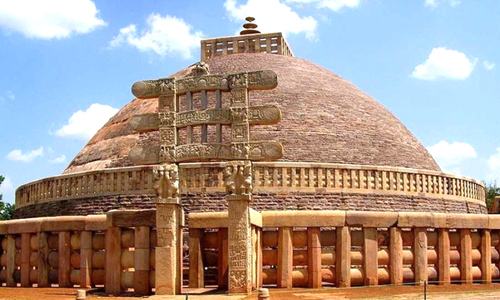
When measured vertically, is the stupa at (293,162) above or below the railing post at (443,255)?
above

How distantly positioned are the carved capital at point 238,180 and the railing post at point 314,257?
159cm

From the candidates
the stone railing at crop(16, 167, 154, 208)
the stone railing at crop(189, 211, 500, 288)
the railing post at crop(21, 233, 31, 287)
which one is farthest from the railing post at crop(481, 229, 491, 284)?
the railing post at crop(21, 233, 31, 287)

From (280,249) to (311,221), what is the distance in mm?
733

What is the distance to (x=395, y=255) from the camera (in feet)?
40.5

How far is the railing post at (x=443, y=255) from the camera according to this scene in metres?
12.6

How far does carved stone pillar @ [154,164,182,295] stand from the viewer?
11.3 metres

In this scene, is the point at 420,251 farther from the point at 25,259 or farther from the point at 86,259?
the point at 25,259

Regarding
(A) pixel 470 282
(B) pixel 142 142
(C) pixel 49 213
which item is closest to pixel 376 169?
(A) pixel 470 282

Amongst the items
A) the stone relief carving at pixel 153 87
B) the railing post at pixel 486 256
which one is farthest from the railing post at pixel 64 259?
the railing post at pixel 486 256

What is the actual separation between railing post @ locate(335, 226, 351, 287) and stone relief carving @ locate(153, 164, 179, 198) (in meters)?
2.97

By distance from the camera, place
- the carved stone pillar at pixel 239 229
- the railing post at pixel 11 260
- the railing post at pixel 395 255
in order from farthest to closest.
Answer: the railing post at pixel 11 260 → the railing post at pixel 395 255 → the carved stone pillar at pixel 239 229

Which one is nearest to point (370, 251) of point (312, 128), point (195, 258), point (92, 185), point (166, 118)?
point (195, 258)

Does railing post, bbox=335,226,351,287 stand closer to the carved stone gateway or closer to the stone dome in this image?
the carved stone gateway

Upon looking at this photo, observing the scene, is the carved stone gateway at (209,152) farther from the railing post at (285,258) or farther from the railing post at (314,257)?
the railing post at (314,257)
